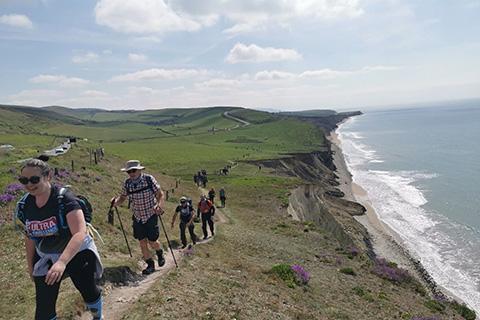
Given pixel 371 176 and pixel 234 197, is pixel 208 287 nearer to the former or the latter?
pixel 234 197

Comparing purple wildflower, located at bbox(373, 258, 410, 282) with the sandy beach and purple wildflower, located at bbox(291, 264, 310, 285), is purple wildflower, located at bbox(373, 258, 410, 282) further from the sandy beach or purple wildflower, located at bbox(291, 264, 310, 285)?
purple wildflower, located at bbox(291, 264, 310, 285)

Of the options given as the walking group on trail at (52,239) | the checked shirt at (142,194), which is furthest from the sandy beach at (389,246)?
the walking group on trail at (52,239)

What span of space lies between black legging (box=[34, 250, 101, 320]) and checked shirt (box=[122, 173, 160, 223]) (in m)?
5.44

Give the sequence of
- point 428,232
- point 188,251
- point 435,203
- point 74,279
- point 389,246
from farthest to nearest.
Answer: point 435,203 → point 428,232 → point 389,246 → point 188,251 → point 74,279

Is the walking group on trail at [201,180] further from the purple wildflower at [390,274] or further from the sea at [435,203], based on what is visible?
the purple wildflower at [390,274]

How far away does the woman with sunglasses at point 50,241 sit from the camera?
6168 mm

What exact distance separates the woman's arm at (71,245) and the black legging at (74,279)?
563mm

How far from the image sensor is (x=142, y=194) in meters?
12.4

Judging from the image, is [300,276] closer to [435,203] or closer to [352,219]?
[352,219]

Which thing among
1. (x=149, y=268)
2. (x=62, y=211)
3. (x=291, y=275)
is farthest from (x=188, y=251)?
(x=62, y=211)

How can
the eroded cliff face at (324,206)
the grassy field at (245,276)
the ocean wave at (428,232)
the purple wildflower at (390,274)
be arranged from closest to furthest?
the grassy field at (245,276)
the purple wildflower at (390,274)
the ocean wave at (428,232)
the eroded cliff face at (324,206)

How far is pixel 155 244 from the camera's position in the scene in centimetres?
1330

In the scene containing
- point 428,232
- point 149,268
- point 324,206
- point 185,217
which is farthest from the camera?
point 324,206

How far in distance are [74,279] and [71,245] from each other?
113 cm
